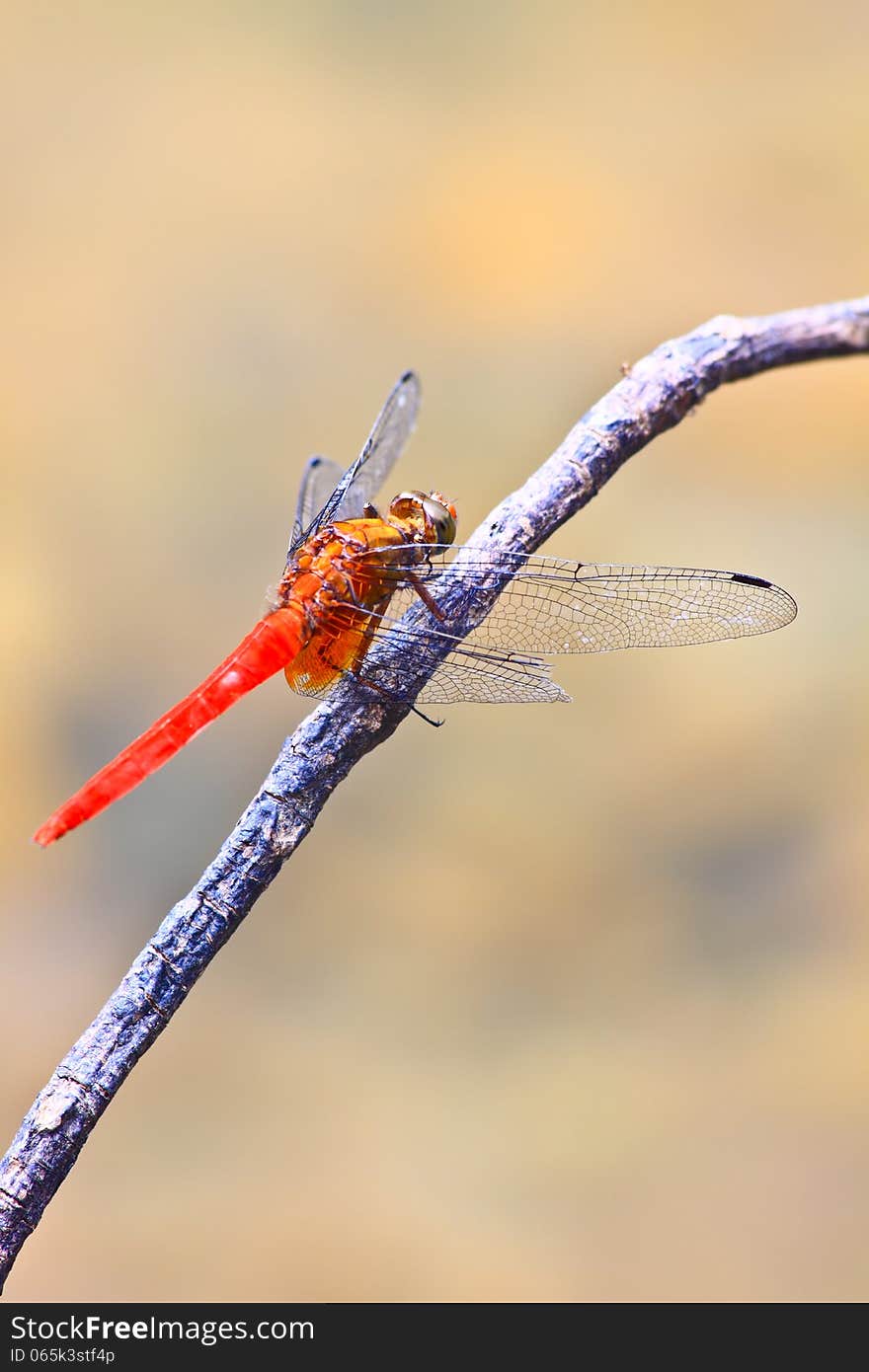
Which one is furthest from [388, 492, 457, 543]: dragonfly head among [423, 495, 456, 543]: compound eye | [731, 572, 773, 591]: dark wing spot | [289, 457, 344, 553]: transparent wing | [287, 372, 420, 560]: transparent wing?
[731, 572, 773, 591]: dark wing spot

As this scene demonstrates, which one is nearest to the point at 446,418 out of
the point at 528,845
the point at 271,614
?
the point at 528,845

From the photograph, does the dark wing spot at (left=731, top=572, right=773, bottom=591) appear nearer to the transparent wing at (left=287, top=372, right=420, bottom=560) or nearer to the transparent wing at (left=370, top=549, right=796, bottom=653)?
the transparent wing at (left=370, top=549, right=796, bottom=653)

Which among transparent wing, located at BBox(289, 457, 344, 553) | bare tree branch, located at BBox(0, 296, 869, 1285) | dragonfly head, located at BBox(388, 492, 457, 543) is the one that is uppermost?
transparent wing, located at BBox(289, 457, 344, 553)

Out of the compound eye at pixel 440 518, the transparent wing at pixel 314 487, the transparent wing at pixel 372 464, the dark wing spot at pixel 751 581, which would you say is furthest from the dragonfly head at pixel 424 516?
the dark wing spot at pixel 751 581

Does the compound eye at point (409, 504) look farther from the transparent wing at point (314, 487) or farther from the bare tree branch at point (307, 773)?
the bare tree branch at point (307, 773)

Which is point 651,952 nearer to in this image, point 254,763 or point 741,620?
A: point 254,763

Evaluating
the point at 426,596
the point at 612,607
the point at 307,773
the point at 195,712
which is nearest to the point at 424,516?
the point at 426,596
